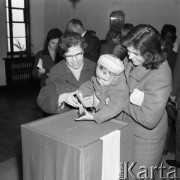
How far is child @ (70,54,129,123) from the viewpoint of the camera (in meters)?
1.32

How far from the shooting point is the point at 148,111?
1.35 meters

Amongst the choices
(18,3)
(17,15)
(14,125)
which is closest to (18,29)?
(17,15)

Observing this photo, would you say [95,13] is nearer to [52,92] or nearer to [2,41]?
[2,41]

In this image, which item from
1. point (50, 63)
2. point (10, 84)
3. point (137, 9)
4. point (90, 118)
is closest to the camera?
point (90, 118)

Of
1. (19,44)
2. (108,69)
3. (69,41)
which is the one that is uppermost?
(69,41)

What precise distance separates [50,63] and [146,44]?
74.5 inches

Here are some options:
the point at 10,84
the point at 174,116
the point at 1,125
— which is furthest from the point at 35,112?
the point at 174,116

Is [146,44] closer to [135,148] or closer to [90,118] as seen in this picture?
[90,118]

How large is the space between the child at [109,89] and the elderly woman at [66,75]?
0.28 meters

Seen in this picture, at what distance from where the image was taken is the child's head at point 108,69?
130cm

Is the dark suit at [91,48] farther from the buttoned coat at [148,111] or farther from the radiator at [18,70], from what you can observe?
the radiator at [18,70]

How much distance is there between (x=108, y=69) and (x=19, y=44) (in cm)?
651

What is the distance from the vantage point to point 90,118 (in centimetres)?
134

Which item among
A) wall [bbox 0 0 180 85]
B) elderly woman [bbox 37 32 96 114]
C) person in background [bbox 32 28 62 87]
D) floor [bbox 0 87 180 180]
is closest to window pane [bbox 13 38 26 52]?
wall [bbox 0 0 180 85]
